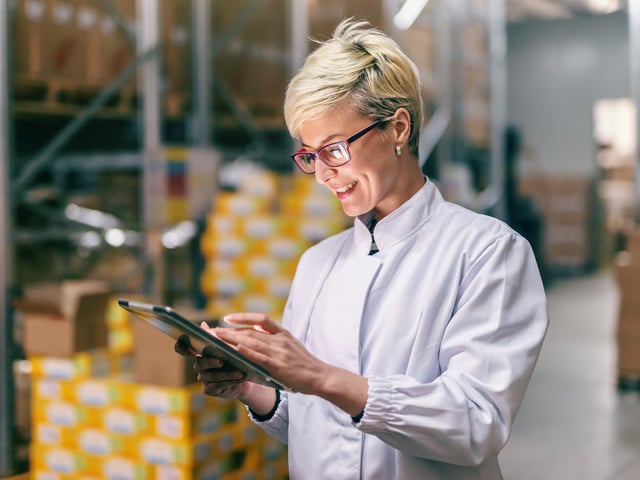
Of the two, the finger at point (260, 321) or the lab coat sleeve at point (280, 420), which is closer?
the finger at point (260, 321)

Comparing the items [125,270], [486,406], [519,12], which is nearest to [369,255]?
[486,406]

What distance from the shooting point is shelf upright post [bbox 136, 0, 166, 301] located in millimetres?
5359

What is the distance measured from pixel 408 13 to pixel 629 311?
3.17 m

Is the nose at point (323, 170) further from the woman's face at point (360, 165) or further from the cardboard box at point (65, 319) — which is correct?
the cardboard box at point (65, 319)

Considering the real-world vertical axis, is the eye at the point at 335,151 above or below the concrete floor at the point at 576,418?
above

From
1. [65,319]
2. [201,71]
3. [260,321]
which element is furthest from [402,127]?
[201,71]

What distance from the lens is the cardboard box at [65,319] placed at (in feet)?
13.0

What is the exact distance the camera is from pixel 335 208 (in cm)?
492

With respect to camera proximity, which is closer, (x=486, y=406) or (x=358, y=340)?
(x=486, y=406)

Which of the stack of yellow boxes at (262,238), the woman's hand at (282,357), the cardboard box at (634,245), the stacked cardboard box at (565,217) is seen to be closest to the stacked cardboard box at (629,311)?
the cardboard box at (634,245)

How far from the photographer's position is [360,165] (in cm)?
167

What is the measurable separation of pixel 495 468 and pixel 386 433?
0.32m

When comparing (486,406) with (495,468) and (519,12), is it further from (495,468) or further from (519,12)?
(519,12)

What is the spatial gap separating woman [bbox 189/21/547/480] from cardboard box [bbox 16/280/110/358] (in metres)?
2.34
